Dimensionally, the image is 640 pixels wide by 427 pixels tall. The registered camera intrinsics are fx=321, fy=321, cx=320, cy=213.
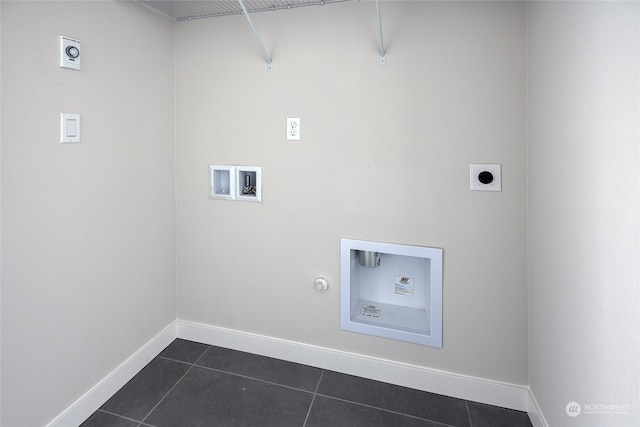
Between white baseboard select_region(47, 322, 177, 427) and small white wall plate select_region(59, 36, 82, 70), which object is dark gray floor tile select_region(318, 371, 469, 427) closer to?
white baseboard select_region(47, 322, 177, 427)

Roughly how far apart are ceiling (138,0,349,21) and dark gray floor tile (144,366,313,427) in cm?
203

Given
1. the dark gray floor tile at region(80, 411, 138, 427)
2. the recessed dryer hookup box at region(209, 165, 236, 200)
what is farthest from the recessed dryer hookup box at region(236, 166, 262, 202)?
the dark gray floor tile at region(80, 411, 138, 427)

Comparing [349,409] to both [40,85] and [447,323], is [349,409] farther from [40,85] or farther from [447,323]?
[40,85]

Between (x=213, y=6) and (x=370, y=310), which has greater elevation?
(x=213, y=6)

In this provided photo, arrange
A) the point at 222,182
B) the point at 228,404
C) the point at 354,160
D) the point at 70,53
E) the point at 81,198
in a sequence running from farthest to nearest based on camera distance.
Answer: the point at 222,182, the point at 354,160, the point at 228,404, the point at 81,198, the point at 70,53

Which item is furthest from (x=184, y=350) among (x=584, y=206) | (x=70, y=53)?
(x=584, y=206)

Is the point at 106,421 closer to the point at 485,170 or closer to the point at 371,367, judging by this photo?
the point at 371,367

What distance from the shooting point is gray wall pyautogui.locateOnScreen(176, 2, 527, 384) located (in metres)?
1.50

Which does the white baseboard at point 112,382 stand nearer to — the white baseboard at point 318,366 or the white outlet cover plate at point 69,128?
the white baseboard at point 318,366

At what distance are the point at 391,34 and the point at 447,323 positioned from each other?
1.48m

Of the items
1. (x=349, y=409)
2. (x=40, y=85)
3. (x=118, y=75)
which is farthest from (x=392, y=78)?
(x=349, y=409)

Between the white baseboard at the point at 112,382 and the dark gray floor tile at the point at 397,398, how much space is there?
1.03 metres

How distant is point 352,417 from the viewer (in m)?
1.51

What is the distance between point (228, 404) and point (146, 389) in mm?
465
